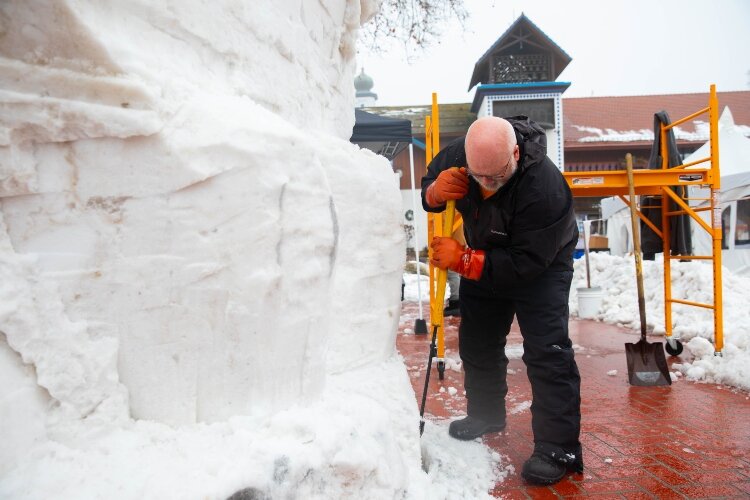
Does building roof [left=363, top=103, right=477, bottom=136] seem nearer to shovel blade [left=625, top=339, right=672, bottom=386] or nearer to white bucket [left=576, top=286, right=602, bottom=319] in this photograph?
white bucket [left=576, top=286, right=602, bottom=319]

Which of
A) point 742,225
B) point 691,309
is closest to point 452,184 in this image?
point 691,309

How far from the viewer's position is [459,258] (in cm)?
239

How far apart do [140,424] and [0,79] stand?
0.85 metres

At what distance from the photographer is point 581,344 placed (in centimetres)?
534

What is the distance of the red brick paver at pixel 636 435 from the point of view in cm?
221

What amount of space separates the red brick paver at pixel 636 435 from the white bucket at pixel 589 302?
261cm

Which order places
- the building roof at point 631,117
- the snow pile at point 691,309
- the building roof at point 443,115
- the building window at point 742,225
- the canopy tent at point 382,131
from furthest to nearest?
the building roof at point 631,117 < the building roof at point 443,115 < the building window at point 742,225 < the canopy tent at point 382,131 < the snow pile at point 691,309

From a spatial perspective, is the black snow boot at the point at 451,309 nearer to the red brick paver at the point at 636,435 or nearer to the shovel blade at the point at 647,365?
the red brick paver at the point at 636,435

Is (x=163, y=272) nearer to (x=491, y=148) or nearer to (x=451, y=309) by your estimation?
(x=491, y=148)

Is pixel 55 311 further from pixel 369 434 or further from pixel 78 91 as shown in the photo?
pixel 369 434

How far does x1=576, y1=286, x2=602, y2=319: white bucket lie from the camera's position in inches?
275

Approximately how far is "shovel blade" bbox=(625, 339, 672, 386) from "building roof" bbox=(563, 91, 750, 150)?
17438 millimetres

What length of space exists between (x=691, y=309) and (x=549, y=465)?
4521 mm

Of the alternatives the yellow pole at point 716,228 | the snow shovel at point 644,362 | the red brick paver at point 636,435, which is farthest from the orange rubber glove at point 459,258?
the yellow pole at point 716,228
